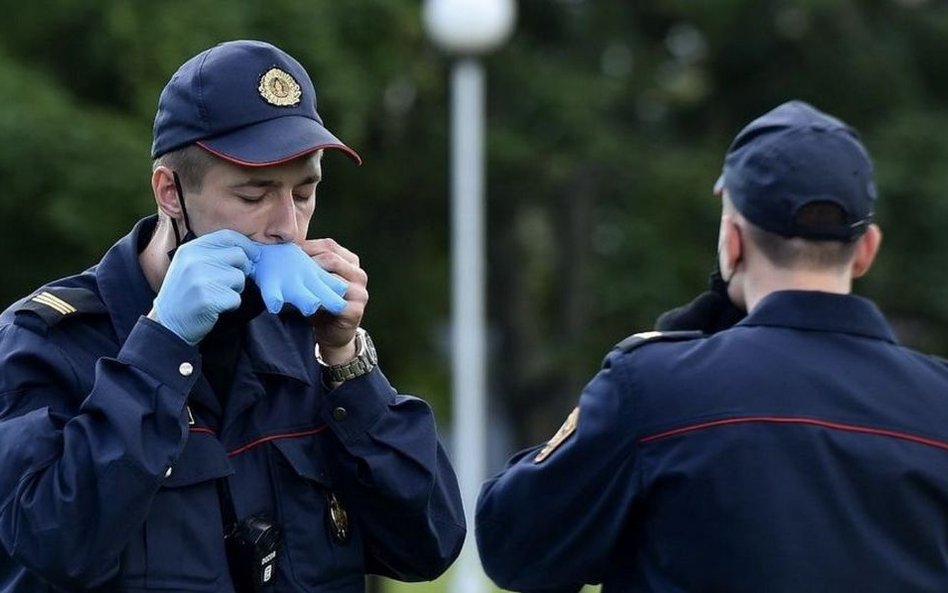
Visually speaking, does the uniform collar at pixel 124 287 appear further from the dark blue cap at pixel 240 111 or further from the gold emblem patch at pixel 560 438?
the gold emblem patch at pixel 560 438

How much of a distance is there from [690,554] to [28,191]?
904 cm

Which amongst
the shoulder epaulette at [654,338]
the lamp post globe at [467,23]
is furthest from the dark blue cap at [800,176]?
the lamp post globe at [467,23]

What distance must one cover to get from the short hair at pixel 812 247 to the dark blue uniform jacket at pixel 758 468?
63 millimetres

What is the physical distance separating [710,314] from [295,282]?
79 cm

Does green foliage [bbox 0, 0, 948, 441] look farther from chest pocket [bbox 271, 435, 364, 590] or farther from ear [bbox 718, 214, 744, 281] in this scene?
ear [bbox 718, 214, 744, 281]

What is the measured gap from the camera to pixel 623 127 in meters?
16.7

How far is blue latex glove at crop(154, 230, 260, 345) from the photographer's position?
9.67ft

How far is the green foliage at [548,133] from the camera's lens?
11609mm

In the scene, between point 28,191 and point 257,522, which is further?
point 28,191

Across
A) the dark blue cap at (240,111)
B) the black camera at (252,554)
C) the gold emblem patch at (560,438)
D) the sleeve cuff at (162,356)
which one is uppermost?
the dark blue cap at (240,111)

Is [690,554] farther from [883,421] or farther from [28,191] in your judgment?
[28,191]

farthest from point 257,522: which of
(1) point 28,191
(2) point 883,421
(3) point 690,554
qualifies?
(1) point 28,191

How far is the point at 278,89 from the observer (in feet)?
10.5

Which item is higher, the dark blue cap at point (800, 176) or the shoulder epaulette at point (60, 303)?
the dark blue cap at point (800, 176)
